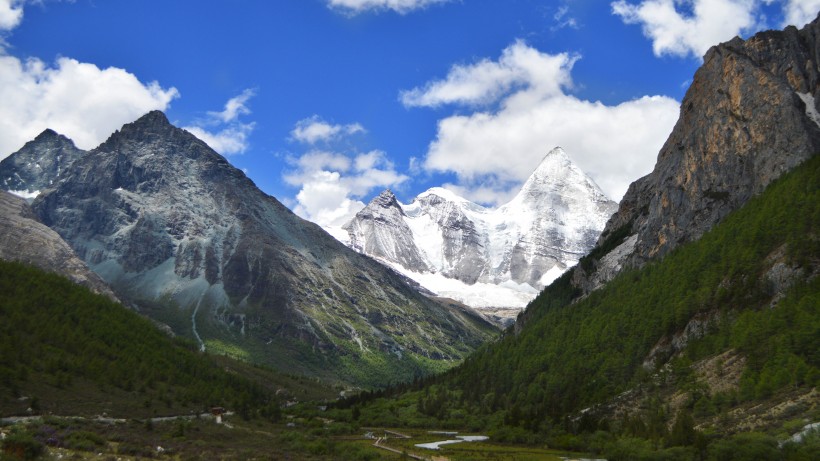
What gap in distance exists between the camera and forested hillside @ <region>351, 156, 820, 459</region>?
4205 inches

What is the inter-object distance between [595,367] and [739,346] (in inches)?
A: 1722

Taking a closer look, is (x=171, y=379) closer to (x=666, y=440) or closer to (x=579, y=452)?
(x=579, y=452)

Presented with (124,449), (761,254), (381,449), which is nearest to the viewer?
(124,449)

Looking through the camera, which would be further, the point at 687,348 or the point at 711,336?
the point at 687,348

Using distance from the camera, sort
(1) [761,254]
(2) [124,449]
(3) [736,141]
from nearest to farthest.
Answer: (2) [124,449]
(1) [761,254]
(3) [736,141]

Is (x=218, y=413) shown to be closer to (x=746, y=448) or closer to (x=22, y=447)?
(x=22, y=447)

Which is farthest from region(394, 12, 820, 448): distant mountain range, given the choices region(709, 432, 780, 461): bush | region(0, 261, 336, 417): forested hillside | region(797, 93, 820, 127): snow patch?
region(0, 261, 336, 417): forested hillside

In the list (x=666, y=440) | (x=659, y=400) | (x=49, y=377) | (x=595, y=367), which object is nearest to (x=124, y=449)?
(x=49, y=377)

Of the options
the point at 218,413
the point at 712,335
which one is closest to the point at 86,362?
the point at 218,413

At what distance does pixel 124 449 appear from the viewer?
7656 cm

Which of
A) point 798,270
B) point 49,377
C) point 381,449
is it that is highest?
point 798,270

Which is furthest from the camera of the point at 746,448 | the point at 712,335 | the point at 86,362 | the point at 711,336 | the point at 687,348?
the point at 86,362

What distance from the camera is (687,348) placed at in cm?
13588

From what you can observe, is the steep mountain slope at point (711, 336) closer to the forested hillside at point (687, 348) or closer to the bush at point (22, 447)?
the forested hillside at point (687, 348)
